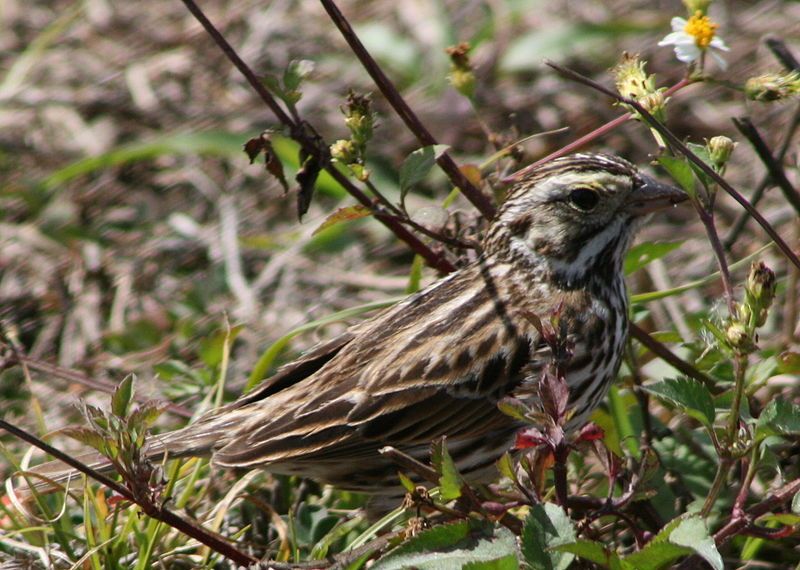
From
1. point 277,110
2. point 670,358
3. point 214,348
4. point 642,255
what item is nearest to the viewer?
point 277,110

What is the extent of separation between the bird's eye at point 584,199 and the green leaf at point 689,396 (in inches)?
37.9

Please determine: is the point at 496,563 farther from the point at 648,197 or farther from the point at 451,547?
the point at 648,197

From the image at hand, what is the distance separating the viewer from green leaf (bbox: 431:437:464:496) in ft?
9.59

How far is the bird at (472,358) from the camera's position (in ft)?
12.4

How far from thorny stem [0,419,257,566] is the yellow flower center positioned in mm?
1831

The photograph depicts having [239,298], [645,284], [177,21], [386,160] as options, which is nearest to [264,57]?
[177,21]

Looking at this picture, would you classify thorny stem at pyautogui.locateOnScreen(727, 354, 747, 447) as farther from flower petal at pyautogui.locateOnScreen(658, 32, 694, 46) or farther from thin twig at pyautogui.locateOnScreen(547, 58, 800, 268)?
flower petal at pyautogui.locateOnScreen(658, 32, 694, 46)

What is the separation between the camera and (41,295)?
5.74m

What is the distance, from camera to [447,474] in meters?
2.93

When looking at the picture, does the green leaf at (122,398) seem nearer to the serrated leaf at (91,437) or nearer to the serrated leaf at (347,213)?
the serrated leaf at (91,437)

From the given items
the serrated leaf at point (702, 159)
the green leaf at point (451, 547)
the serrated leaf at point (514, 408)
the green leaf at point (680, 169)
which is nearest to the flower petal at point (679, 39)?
the serrated leaf at point (702, 159)

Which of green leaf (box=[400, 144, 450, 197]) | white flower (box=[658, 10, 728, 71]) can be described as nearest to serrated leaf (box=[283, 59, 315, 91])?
green leaf (box=[400, 144, 450, 197])

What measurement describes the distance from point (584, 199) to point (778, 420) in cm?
115

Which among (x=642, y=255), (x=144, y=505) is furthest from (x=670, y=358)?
(x=144, y=505)
